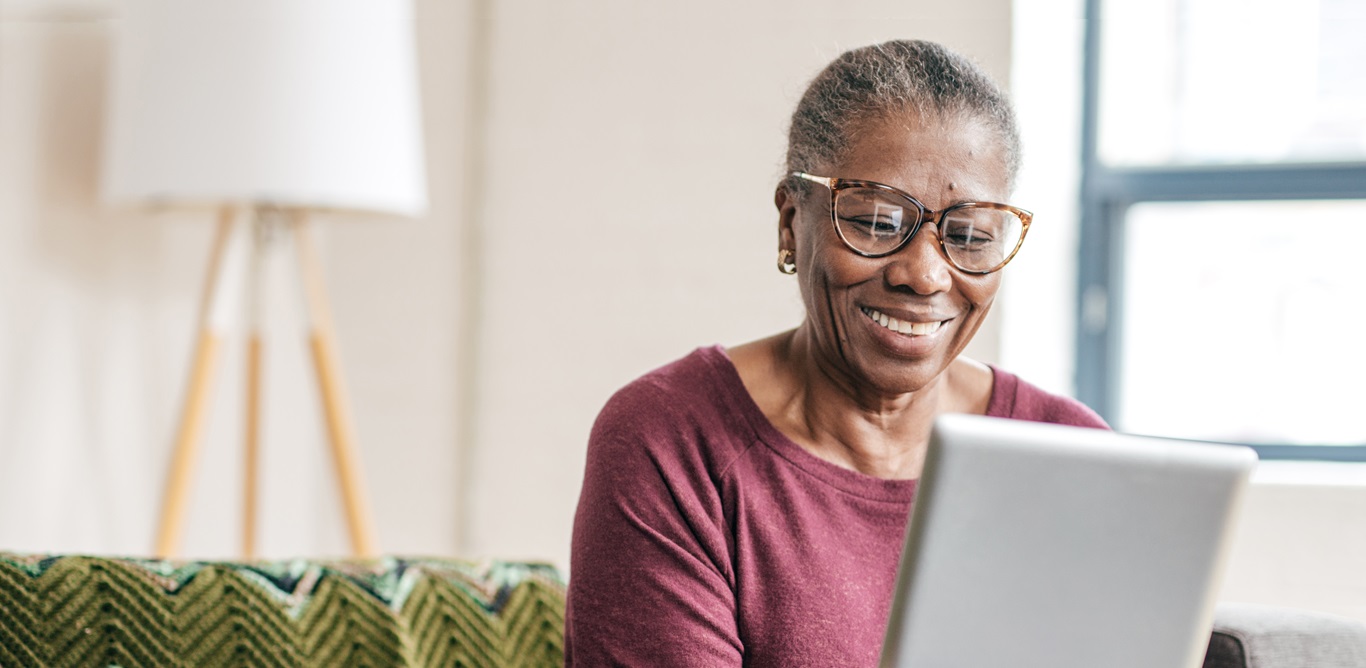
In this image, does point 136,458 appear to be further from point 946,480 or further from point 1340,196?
point 1340,196

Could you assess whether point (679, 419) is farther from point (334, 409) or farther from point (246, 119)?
point (334, 409)

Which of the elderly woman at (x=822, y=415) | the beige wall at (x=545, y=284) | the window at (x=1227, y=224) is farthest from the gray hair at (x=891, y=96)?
the window at (x=1227, y=224)

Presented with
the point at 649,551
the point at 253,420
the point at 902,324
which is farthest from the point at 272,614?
the point at 253,420

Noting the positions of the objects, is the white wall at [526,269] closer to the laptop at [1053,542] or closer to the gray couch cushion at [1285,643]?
the gray couch cushion at [1285,643]

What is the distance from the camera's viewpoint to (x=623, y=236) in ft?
9.36

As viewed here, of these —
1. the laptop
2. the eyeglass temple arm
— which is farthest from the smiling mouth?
the laptop

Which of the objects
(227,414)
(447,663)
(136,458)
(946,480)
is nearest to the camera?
(946,480)

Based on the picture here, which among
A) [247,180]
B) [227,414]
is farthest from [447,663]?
[227,414]

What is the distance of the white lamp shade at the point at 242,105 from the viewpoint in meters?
2.09

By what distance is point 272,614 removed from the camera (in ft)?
4.11

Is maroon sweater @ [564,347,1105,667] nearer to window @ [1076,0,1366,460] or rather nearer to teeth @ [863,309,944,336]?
teeth @ [863,309,944,336]

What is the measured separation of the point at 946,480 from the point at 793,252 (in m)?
0.54

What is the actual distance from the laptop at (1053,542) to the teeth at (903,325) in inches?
16.1

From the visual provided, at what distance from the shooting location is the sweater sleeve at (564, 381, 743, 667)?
1.09 m
